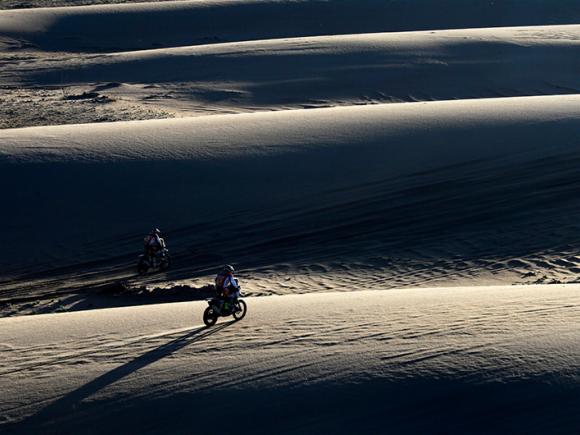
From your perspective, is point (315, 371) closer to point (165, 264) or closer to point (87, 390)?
point (87, 390)

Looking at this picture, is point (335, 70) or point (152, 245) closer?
point (152, 245)

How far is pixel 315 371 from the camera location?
9375 mm

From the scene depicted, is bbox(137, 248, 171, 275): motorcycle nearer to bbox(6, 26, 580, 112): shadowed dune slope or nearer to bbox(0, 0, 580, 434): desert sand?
bbox(0, 0, 580, 434): desert sand

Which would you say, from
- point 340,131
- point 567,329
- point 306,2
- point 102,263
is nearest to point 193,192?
point 102,263

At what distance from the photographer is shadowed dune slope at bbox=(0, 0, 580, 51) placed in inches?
1634

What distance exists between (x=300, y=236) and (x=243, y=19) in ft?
96.0

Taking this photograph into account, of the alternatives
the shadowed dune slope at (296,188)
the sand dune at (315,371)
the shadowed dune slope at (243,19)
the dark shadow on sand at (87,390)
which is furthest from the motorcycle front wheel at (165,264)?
the shadowed dune slope at (243,19)

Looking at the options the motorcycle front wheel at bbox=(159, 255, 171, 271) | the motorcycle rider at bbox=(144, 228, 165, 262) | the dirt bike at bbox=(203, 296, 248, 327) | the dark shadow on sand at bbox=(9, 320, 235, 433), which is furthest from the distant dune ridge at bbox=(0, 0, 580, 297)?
the dark shadow on sand at bbox=(9, 320, 235, 433)

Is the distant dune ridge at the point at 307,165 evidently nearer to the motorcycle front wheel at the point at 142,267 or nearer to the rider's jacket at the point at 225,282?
the motorcycle front wheel at the point at 142,267

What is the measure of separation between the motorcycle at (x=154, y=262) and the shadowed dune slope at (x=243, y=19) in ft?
86.4

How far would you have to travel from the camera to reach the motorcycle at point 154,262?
14.8m

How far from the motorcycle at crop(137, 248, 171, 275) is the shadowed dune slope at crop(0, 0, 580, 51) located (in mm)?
26341

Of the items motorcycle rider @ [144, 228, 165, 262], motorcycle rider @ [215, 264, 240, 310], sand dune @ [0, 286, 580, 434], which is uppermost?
motorcycle rider @ [144, 228, 165, 262]

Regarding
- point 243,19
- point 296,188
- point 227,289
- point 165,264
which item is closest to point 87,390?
point 227,289
